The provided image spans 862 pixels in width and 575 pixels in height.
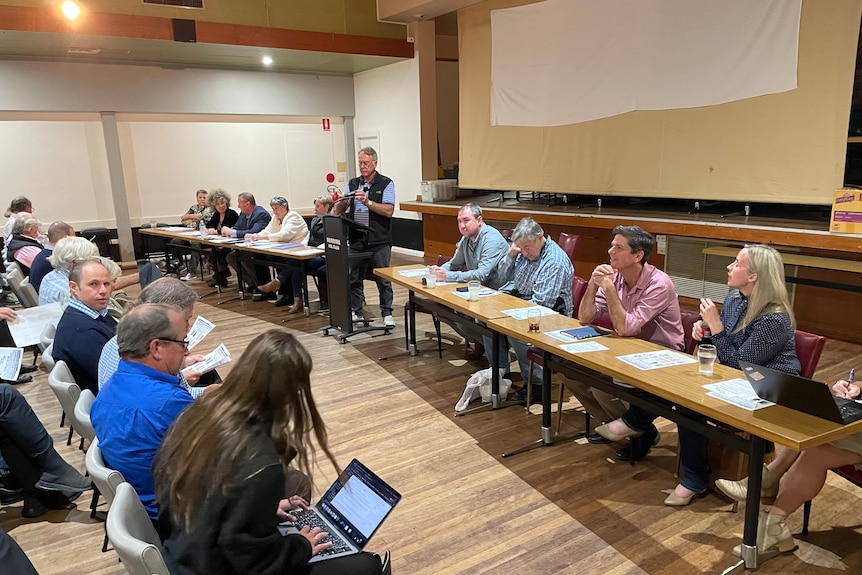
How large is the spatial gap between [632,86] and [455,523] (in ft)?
17.5

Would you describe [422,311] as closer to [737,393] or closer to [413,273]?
[413,273]

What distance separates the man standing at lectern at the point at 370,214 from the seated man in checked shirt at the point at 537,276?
1783mm

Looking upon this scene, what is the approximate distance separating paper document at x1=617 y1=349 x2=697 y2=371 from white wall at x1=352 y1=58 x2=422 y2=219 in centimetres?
720

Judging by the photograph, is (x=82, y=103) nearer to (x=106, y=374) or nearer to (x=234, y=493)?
(x=106, y=374)

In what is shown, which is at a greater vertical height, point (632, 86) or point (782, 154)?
point (632, 86)

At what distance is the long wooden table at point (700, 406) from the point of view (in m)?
1.97

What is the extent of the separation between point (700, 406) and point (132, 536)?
189 cm

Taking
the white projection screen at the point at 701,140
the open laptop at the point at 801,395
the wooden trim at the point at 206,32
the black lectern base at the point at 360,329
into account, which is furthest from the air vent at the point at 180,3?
the open laptop at the point at 801,395

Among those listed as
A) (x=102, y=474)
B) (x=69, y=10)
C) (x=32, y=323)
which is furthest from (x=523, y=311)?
(x=69, y=10)

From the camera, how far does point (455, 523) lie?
2.73 meters

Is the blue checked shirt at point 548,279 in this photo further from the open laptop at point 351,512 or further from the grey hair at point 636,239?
the open laptop at point 351,512

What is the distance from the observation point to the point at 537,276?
13.0 feet

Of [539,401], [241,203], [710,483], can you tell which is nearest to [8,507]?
[539,401]

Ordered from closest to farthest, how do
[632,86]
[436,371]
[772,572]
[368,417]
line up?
1. [772,572]
2. [368,417]
3. [436,371]
4. [632,86]
